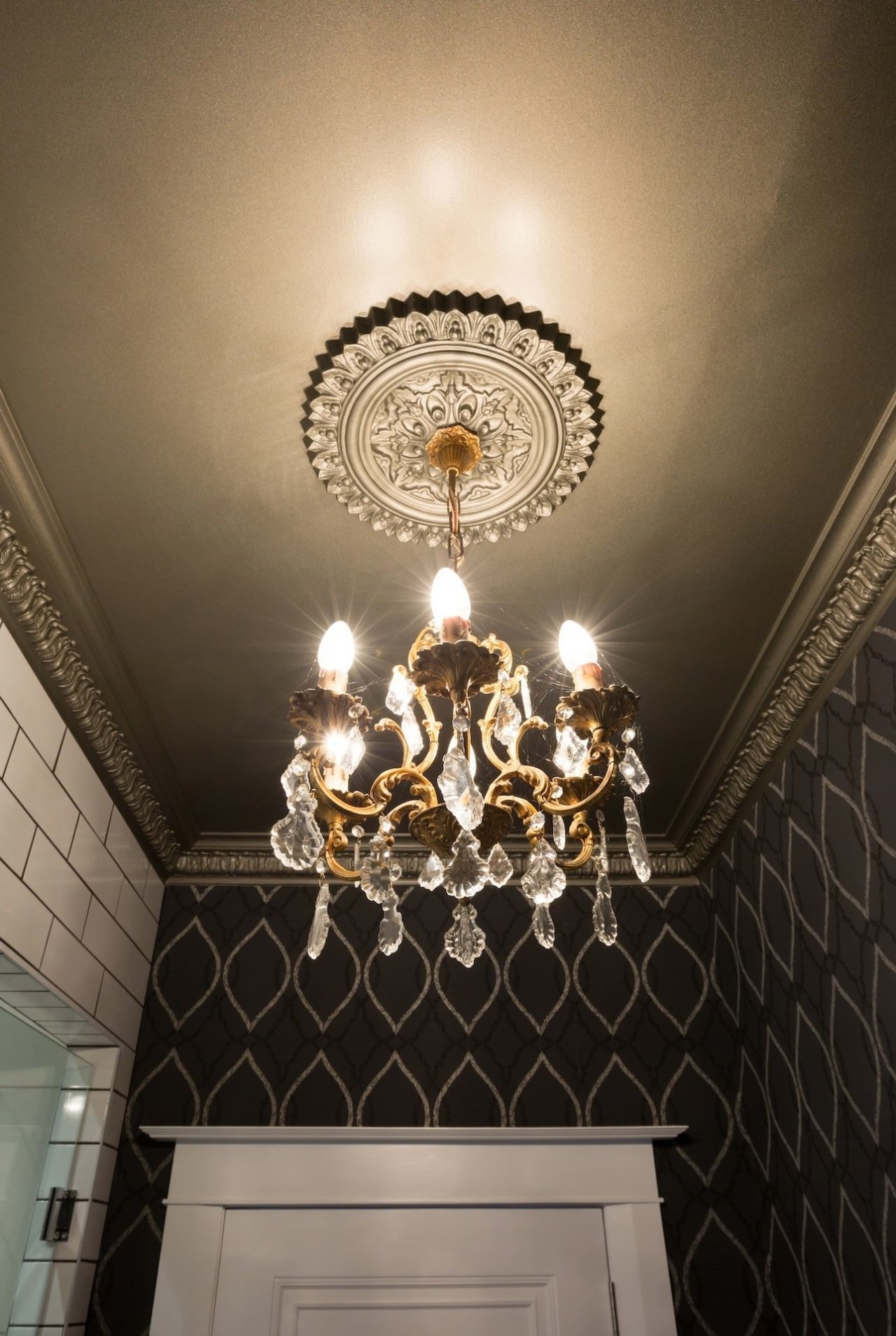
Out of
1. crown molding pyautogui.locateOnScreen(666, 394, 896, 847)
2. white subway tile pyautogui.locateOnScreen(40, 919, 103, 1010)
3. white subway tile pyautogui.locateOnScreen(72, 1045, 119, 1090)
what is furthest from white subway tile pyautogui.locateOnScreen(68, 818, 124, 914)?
crown molding pyautogui.locateOnScreen(666, 394, 896, 847)

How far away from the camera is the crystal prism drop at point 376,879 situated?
118 centimetres

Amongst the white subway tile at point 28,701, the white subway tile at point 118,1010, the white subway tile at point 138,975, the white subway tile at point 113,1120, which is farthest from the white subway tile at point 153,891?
the white subway tile at point 28,701

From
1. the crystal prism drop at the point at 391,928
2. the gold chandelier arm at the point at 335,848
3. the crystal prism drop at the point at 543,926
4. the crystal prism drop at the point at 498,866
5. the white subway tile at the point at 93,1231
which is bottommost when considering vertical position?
the white subway tile at the point at 93,1231

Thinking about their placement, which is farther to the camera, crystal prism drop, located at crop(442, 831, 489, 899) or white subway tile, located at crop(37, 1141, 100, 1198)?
white subway tile, located at crop(37, 1141, 100, 1198)

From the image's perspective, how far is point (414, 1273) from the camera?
7.63ft

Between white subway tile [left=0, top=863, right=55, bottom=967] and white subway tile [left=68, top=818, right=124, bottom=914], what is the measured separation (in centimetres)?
21

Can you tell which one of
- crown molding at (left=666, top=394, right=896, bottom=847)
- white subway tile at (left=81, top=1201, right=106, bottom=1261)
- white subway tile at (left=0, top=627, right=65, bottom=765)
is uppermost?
crown molding at (left=666, top=394, right=896, bottom=847)

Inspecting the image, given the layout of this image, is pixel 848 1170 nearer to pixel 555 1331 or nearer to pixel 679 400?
pixel 555 1331

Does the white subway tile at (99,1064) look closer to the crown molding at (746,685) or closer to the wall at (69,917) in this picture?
the wall at (69,917)

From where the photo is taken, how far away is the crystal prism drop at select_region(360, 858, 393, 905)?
1.18 metres

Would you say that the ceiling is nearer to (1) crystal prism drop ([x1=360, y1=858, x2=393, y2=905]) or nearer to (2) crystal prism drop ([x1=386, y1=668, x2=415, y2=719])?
(2) crystal prism drop ([x1=386, y1=668, x2=415, y2=719])

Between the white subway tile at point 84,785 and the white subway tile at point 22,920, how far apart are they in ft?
1.00

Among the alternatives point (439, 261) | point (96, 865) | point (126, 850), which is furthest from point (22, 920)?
point (439, 261)

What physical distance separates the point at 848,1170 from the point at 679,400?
1.68 m
